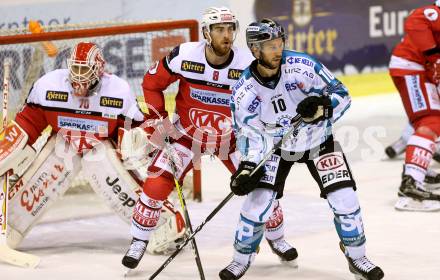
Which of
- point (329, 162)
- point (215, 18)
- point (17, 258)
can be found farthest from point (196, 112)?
point (17, 258)

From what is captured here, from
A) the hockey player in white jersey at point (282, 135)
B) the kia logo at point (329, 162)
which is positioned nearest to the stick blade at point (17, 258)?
the hockey player in white jersey at point (282, 135)

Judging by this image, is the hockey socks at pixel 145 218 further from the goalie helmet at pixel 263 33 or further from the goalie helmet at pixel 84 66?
the goalie helmet at pixel 263 33

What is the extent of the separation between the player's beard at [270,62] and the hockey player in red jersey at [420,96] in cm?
198

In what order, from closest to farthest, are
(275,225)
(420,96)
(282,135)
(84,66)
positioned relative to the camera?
(282,135)
(275,225)
(84,66)
(420,96)

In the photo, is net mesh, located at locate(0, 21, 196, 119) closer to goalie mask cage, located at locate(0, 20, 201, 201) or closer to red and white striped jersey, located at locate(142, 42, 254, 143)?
goalie mask cage, located at locate(0, 20, 201, 201)

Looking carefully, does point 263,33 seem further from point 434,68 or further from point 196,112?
point 434,68

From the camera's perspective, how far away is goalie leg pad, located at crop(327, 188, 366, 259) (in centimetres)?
463

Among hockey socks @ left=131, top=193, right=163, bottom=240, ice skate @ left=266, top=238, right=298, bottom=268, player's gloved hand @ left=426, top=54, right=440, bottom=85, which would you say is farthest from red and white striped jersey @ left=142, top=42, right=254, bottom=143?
player's gloved hand @ left=426, top=54, right=440, bottom=85

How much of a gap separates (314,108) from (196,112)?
3.36 feet

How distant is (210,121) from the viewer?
17.8 ft

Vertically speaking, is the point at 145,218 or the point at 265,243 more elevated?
the point at 145,218

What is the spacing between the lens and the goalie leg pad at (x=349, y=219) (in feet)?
15.2

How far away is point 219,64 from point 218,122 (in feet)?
0.97

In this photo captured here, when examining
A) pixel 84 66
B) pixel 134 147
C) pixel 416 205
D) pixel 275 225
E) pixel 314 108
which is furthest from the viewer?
pixel 416 205
